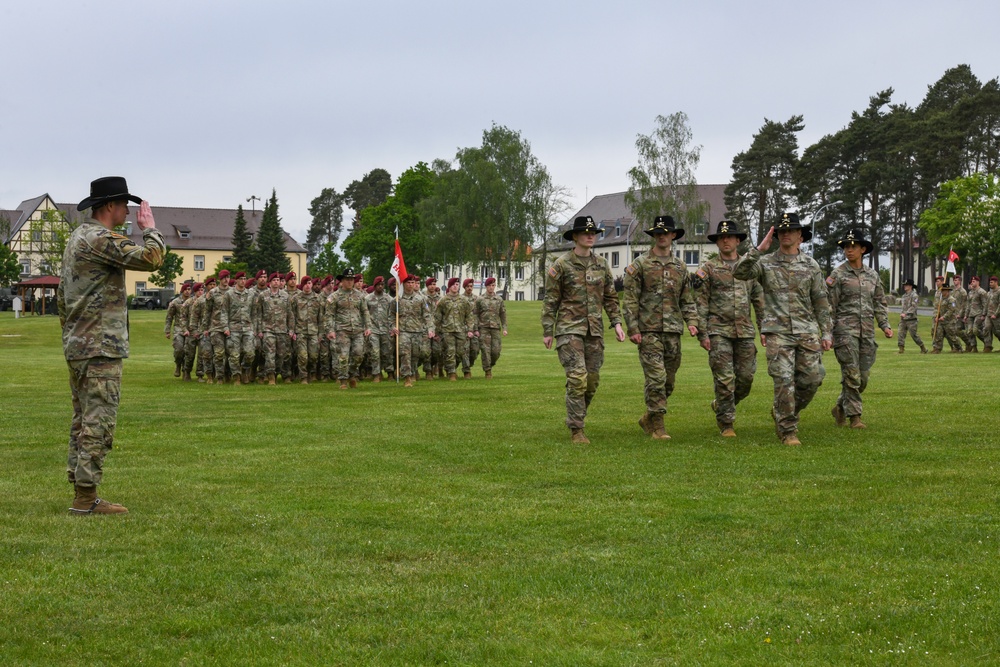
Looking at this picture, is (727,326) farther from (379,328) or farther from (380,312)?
(380,312)

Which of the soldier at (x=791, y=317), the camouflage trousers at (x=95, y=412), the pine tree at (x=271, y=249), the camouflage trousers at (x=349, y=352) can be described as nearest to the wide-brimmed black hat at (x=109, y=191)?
the camouflage trousers at (x=95, y=412)

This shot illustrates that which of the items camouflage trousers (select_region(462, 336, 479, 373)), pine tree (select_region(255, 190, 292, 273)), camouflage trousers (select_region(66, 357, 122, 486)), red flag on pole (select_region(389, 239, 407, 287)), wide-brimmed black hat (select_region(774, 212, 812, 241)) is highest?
pine tree (select_region(255, 190, 292, 273))

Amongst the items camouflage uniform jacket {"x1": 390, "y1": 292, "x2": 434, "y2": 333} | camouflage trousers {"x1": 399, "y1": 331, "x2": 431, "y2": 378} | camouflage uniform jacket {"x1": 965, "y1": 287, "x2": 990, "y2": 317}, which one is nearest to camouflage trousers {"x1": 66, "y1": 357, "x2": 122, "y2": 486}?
camouflage trousers {"x1": 399, "y1": 331, "x2": 431, "y2": 378}

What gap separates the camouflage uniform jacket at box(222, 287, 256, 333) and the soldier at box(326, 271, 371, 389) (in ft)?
6.62

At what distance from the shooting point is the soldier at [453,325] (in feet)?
86.2

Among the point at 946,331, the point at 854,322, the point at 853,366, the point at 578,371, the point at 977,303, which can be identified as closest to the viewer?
the point at 578,371

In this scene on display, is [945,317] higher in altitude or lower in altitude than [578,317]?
lower

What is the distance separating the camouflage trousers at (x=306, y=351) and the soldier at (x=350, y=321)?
3.75 ft

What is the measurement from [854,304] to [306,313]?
14011 mm

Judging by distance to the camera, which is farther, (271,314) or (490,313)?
(490,313)

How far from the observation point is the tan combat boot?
880cm

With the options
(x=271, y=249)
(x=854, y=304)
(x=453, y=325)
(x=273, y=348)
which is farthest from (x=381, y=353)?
(x=271, y=249)

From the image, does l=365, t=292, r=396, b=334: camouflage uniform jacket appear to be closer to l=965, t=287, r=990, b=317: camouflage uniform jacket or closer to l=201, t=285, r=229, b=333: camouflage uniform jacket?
l=201, t=285, r=229, b=333: camouflage uniform jacket

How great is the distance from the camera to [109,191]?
29.4 feet
